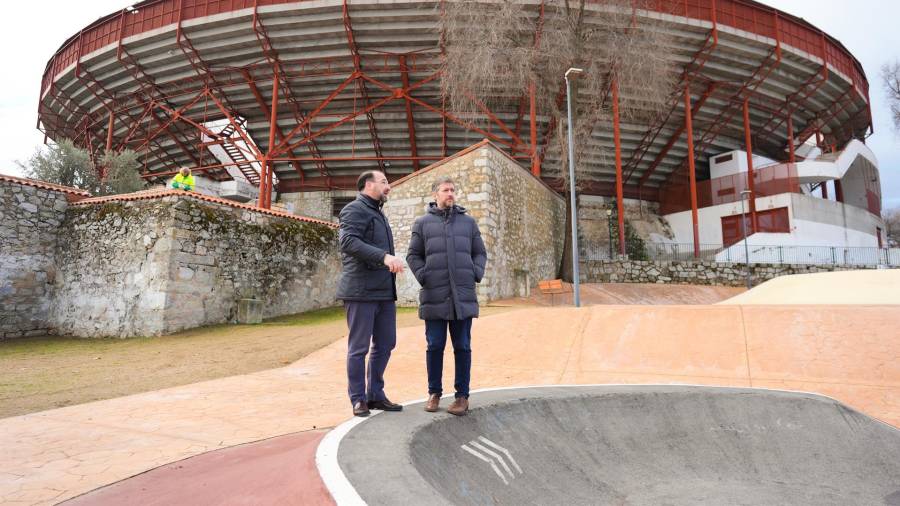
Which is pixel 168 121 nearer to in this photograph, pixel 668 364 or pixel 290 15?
pixel 290 15

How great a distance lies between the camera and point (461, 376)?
2920mm

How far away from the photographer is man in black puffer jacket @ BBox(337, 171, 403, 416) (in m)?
2.88

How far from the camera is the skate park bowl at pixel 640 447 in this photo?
2314 mm

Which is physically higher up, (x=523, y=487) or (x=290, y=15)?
(x=290, y=15)

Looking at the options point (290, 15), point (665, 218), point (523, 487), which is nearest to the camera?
point (523, 487)

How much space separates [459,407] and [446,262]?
0.94 m

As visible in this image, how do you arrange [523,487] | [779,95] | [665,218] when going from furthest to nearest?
[665,218] → [779,95] → [523,487]

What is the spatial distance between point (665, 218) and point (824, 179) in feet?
24.5

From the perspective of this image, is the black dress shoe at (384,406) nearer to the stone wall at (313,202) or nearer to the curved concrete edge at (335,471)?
the curved concrete edge at (335,471)

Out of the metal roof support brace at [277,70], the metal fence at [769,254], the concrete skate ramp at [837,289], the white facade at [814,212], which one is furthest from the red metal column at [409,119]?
the concrete skate ramp at [837,289]

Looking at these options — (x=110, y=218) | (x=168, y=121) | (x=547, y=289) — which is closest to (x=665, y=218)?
(x=547, y=289)

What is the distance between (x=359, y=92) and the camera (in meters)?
20.3

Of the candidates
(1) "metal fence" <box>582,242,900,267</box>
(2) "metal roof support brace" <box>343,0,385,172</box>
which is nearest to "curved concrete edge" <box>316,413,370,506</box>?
(2) "metal roof support brace" <box>343,0,385,172</box>

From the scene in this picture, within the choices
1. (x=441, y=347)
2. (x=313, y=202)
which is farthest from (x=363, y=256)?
(x=313, y=202)
